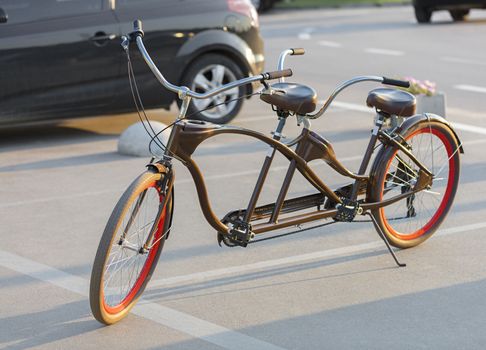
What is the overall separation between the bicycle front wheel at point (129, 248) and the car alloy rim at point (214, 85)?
5707 millimetres

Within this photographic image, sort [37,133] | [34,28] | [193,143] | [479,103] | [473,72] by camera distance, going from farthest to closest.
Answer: [473,72], [479,103], [37,133], [34,28], [193,143]

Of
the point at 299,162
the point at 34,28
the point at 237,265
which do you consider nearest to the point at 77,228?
the point at 237,265

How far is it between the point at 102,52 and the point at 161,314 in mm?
5370

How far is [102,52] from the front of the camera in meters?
10.9

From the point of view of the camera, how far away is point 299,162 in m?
6.25

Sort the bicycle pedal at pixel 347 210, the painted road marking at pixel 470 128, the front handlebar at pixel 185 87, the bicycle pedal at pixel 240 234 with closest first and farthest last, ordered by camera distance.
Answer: the front handlebar at pixel 185 87
the bicycle pedal at pixel 240 234
the bicycle pedal at pixel 347 210
the painted road marking at pixel 470 128

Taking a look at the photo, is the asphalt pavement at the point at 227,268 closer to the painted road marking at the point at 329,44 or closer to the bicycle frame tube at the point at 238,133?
the bicycle frame tube at the point at 238,133

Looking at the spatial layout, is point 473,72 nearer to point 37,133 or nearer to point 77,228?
point 37,133

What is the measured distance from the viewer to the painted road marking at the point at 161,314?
5.45m

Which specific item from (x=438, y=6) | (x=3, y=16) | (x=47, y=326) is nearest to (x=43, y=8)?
(x=3, y=16)

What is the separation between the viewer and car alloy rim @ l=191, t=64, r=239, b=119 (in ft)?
38.2

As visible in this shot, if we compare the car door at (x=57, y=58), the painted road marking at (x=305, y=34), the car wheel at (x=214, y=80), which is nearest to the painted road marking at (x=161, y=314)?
the car door at (x=57, y=58)

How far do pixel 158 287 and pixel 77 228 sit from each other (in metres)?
1.54

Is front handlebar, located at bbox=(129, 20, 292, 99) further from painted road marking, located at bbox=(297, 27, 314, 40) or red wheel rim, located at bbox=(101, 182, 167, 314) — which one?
painted road marking, located at bbox=(297, 27, 314, 40)
